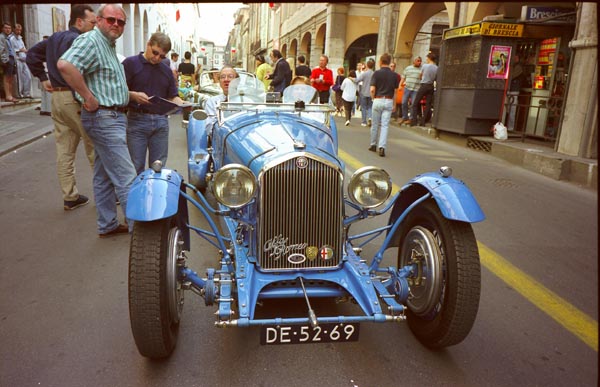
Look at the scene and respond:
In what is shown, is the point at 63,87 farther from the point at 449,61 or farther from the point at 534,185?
the point at 449,61

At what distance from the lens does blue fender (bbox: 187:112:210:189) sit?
5.50m

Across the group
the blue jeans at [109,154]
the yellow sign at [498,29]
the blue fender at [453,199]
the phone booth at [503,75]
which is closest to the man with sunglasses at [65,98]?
the blue jeans at [109,154]

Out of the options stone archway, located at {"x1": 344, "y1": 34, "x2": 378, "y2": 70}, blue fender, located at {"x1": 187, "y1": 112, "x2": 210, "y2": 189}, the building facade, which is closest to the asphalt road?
blue fender, located at {"x1": 187, "y1": 112, "x2": 210, "y2": 189}

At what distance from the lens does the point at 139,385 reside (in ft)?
7.89

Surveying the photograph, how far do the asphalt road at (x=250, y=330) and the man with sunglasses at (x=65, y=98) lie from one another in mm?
404

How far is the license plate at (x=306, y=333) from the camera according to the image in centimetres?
235

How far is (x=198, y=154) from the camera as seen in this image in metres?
5.64

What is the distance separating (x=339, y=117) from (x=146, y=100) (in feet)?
43.3

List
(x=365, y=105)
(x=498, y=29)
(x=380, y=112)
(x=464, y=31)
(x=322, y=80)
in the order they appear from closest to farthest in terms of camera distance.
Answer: (x=380, y=112) → (x=498, y=29) → (x=464, y=31) → (x=322, y=80) → (x=365, y=105)

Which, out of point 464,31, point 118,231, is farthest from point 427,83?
point 118,231

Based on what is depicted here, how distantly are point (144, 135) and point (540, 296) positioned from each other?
375 centimetres

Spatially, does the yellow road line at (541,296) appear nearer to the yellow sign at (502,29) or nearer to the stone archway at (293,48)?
the yellow sign at (502,29)

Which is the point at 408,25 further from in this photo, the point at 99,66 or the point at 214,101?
the point at 99,66

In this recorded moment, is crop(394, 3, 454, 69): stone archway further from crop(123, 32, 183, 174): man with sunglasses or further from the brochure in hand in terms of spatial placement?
the brochure in hand
